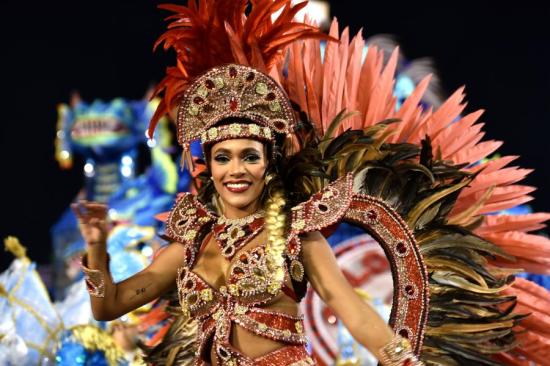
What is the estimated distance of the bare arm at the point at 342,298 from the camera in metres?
2.50

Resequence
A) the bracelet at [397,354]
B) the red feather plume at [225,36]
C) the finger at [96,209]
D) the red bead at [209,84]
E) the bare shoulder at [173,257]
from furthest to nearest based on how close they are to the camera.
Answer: the red feather plume at [225,36] < the bare shoulder at [173,257] < the red bead at [209,84] < the finger at [96,209] < the bracelet at [397,354]

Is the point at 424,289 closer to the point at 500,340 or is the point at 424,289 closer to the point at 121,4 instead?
the point at 500,340

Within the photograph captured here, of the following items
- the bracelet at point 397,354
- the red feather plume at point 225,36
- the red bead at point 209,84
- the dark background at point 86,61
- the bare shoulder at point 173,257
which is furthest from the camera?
the dark background at point 86,61

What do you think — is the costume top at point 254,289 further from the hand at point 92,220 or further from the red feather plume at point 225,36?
the red feather plume at point 225,36

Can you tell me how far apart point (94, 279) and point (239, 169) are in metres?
0.52

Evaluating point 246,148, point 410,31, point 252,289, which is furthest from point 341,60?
point 410,31

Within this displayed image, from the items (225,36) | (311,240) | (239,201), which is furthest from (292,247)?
(225,36)

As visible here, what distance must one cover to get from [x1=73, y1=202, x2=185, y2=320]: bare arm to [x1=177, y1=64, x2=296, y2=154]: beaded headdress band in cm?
37

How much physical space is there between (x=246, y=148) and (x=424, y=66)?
6169 mm

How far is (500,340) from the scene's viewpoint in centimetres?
304

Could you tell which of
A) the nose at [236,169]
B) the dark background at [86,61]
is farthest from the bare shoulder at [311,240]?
the dark background at [86,61]

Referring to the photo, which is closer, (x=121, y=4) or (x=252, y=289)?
(x=252, y=289)

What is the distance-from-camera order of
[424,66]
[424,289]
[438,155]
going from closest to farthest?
1. [424,289]
2. [438,155]
3. [424,66]

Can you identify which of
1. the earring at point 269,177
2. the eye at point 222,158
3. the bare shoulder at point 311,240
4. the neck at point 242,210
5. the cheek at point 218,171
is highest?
the eye at point 222,158
